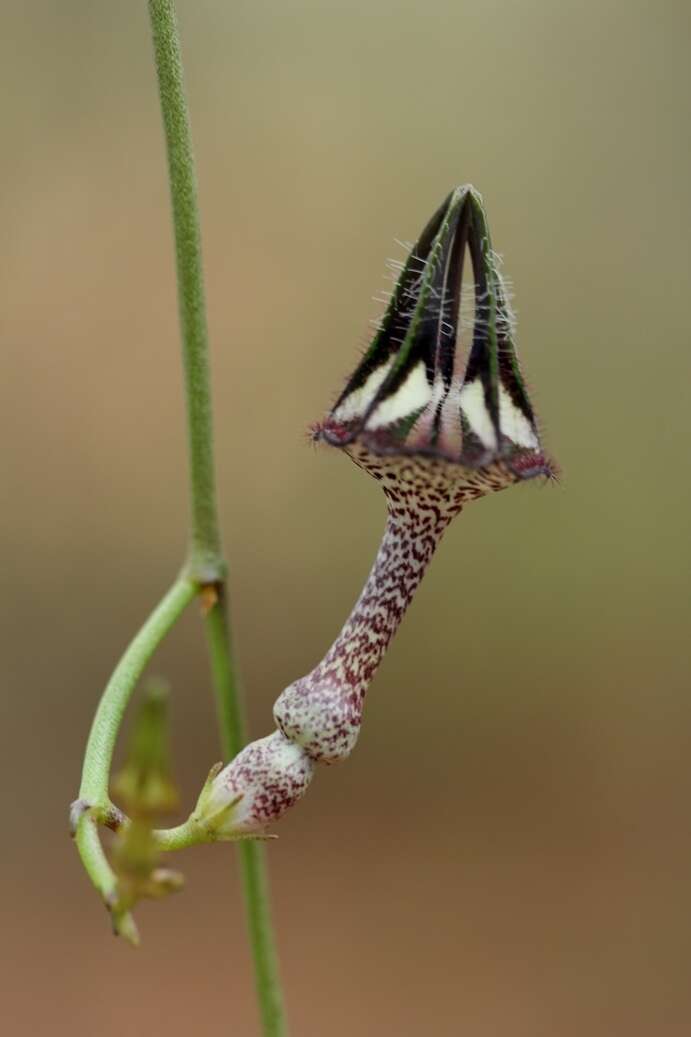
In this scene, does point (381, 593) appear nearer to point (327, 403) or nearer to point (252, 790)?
point (252, 790)

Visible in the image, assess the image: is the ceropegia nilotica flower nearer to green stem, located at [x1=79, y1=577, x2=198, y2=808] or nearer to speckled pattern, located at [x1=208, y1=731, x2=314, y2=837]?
speckled pattern, located at [x1=208, y1=731, x2=314, y2=837]

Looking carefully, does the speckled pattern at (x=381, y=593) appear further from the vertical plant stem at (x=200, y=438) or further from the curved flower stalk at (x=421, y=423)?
the vertical plant stem at (x=200, y=438)

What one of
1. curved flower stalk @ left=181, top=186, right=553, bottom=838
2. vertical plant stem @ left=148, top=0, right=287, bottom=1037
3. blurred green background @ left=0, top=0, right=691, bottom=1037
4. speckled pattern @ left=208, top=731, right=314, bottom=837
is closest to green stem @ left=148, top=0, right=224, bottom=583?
vertical plant stem @ left=148, top=0, right=287, bottom=1037

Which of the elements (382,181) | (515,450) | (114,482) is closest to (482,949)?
(114,482)

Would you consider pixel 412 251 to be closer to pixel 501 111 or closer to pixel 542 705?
pixel 542 705

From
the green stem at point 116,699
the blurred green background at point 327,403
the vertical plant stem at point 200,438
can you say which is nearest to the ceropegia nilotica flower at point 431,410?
the green stem at point 116,699

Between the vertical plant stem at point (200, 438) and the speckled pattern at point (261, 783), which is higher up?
the vertical plant stem at point (200, 438)

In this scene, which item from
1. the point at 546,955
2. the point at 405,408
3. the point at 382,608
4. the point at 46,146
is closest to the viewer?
the point at 405,408
